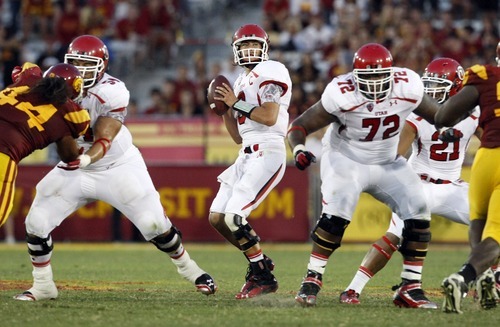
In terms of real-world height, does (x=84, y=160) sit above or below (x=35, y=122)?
below

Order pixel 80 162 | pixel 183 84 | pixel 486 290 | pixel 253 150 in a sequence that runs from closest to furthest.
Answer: pixel 486 290
pixel 80 162
pixel 253 150
pixel 183 84

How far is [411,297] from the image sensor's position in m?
7.20

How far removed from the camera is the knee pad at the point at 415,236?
23.8 feet

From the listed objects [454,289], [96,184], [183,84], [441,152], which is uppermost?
[441,152]

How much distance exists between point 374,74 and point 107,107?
2.06 metres

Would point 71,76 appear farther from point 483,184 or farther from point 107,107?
point 483,184

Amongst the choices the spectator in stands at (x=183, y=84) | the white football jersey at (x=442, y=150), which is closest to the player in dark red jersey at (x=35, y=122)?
the white football jersey at (x=442, y=150)

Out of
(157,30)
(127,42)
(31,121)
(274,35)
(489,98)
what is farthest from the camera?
(127,42)

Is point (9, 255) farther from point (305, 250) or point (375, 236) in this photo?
point (375, 236)

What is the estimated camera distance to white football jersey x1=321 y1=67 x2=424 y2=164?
7117 millimetres

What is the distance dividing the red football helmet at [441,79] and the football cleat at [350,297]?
6.77ft

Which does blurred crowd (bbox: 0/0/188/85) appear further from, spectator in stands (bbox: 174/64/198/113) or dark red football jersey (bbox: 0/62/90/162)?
dark red football jersey (bbox: 0/62/90/162)

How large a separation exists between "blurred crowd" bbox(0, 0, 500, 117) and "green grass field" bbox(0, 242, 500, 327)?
13.7ft

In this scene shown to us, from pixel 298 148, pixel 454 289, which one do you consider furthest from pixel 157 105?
pixel 454 289
